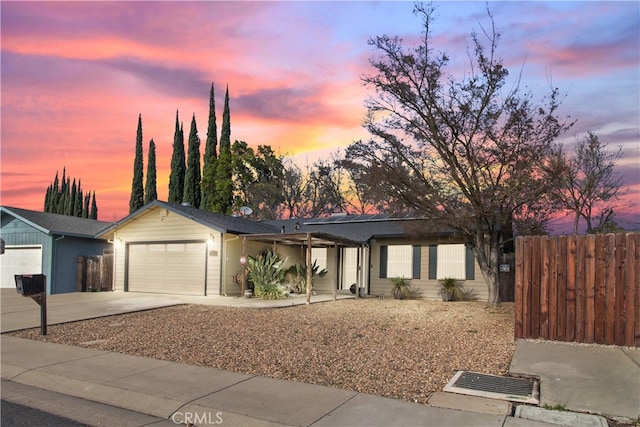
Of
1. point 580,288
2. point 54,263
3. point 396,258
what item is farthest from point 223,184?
point 580,288

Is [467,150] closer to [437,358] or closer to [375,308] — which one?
[375,308]

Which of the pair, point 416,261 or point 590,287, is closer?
point 590,287

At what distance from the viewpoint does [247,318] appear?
1285cm

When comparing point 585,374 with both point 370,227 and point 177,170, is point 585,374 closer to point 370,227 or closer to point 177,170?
point 370,227

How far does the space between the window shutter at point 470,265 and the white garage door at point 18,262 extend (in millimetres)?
17486

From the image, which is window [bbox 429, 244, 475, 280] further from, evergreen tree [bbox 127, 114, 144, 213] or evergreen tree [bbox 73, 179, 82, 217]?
evergreen tree [bbox 73, 179, 82, 217]

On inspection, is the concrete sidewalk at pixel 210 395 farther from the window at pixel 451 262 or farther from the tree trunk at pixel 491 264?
the window at pixel 451 262

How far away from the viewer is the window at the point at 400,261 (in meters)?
20.4

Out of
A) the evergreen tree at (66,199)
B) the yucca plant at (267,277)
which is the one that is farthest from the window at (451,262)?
the evergreen tree at (66,199)

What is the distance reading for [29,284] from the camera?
33.1ft

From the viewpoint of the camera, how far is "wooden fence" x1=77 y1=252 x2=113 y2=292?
870 inches

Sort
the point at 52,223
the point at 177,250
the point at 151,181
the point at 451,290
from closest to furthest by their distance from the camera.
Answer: the point at 451,290, the point at 177,250, the point at 52,223, the point at 151,181

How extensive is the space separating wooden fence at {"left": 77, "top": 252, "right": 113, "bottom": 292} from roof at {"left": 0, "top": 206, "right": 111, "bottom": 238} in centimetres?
112

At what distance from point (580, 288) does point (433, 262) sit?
Result: 11.2 metres
